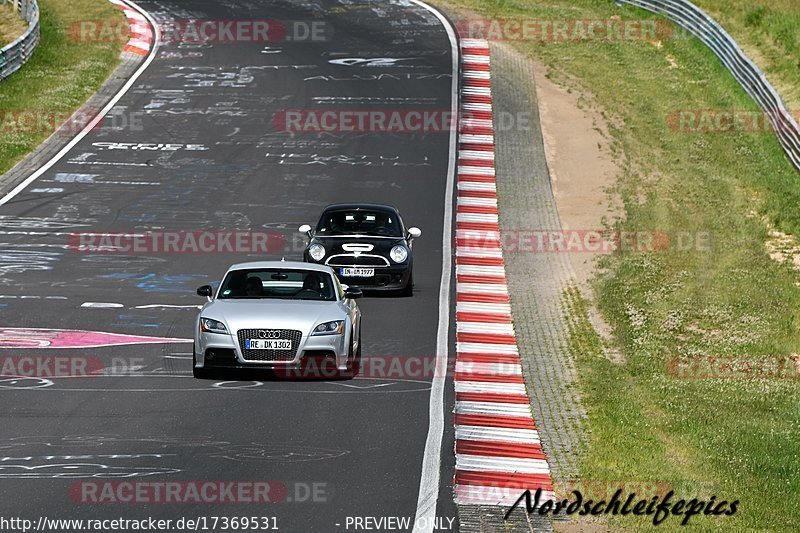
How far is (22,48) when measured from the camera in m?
40.6

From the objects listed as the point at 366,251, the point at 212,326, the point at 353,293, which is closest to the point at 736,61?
the point at 366,251

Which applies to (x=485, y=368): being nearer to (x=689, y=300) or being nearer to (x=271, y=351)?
(x=271, y=351)

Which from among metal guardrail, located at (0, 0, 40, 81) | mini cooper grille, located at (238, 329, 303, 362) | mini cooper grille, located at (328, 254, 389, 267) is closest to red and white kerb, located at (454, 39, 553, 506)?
mini cooper grille, located at (328, 254, 389, 267)

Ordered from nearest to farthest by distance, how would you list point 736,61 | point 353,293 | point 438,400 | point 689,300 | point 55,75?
1. point 438,400
2. point 353,293
3. point 689,300
4. point 55,75
5. point 736,61

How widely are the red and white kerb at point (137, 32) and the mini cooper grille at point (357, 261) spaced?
24462mm

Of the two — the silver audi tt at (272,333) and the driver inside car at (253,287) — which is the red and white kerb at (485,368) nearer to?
the silver audi tt at (272,333)

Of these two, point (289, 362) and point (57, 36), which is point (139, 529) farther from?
point (57, 36)

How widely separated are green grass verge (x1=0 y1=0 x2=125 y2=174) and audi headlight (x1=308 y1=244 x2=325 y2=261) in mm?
12582

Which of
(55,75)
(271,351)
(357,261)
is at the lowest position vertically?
(55,75)

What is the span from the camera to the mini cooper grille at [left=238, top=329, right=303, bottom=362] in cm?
1530

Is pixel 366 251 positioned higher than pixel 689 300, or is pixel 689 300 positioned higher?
pixel 366 251

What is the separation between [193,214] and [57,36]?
1911 cm

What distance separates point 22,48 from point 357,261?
→ 2251 cm

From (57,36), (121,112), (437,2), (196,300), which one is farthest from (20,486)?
(437,2)
